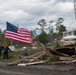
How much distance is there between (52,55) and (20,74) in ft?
30.4

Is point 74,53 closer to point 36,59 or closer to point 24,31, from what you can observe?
point 36,59

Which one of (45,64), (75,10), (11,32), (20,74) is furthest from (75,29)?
(20,74)

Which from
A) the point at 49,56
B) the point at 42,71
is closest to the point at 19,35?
the point at 49,56

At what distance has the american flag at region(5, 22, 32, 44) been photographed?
29828mm

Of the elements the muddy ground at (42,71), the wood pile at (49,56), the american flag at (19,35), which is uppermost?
the american flag at (19,35)

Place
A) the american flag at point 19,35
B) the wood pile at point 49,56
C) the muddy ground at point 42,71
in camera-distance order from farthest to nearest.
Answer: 1. the american flag at point 19,35
2. the wood pile at point 49,56
3. the muddy ground at point 42,71

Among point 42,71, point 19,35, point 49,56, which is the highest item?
point 19,35

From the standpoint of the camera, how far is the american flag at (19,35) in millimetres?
→ 29828

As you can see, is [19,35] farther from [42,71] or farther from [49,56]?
[42,71]

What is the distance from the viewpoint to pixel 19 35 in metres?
30.4

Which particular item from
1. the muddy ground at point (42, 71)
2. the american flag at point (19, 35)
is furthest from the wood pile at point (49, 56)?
the muddy ground at point (42, 71)

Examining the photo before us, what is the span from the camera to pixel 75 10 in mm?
47000

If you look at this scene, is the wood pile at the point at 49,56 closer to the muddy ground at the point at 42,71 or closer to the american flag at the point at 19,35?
the american flag at the point at 19,35

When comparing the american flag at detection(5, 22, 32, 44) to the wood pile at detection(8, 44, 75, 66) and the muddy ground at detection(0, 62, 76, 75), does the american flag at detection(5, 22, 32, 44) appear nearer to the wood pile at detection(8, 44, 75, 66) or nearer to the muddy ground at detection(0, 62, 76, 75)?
the wood pile at detection(8, 44, 75, 66)
